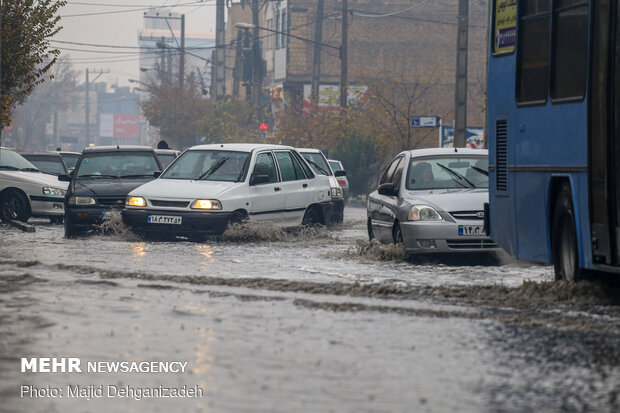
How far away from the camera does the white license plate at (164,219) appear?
18844 mm

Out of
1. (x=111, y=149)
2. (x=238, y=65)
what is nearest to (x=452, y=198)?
(x=111, y=149)

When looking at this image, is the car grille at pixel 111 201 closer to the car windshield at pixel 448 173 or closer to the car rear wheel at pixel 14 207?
the car rear wheel at pixel 14 207

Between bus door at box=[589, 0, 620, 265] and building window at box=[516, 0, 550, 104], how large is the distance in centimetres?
121

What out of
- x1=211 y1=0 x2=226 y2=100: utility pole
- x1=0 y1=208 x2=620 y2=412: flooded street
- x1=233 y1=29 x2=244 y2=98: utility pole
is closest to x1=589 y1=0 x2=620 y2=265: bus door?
x1=0 y1=208 x2=620 y2=412: flooded street

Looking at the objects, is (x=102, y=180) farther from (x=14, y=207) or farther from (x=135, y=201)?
(x=14, y=207)

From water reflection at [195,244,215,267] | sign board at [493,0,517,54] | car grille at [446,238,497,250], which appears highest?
sign board at [493,0,517,54]

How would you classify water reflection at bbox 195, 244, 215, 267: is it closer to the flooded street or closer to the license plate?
the flooded street

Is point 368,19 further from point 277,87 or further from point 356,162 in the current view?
point 356,162

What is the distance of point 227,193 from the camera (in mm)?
19109

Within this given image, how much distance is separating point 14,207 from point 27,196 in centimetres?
34

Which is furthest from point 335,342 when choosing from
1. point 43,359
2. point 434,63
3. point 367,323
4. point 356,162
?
point 434,63

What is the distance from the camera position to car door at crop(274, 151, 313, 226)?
2056 cm

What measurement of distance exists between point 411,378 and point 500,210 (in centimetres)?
659

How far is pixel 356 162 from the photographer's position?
5062 centimetres
